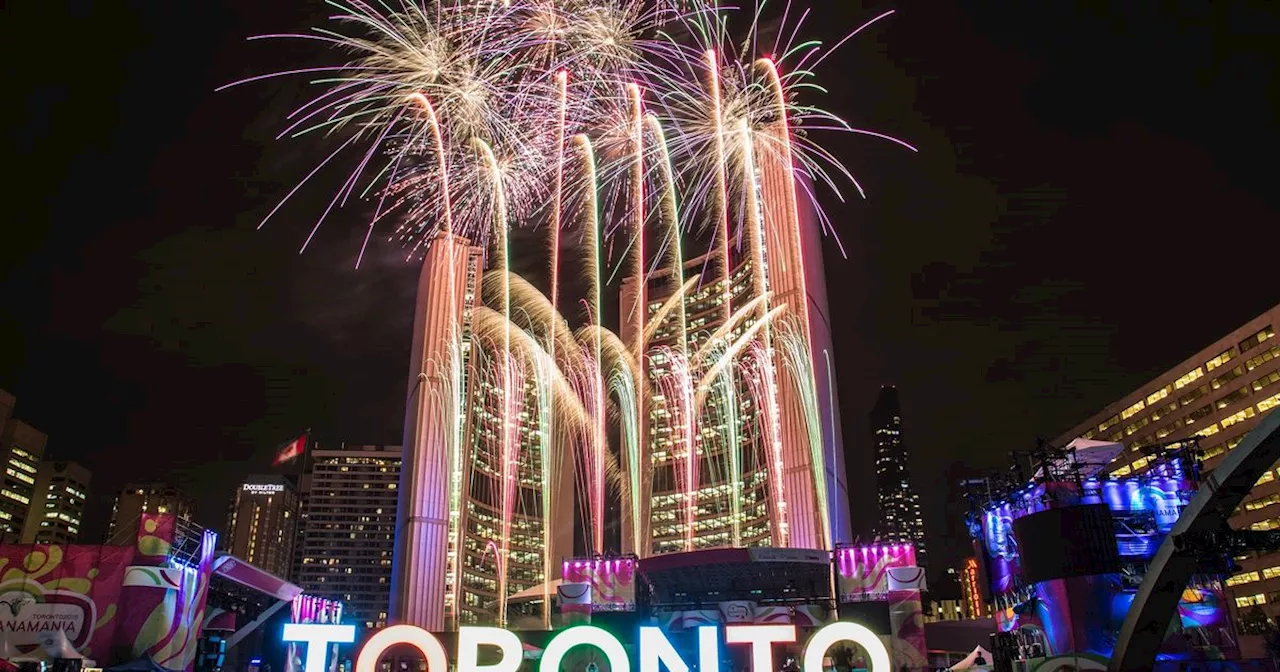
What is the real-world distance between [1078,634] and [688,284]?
68.7 meters

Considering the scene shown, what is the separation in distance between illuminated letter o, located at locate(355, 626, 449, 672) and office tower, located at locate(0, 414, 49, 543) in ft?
496

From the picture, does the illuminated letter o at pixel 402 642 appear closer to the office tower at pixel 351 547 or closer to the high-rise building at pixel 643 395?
the high-rise building at pixel 643 395

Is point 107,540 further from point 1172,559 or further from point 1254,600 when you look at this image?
point 1254,600

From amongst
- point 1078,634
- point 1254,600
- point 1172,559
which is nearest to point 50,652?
point 1172,559

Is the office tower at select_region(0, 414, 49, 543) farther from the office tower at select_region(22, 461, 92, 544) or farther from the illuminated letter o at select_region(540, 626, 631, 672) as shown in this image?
the illuminated letter o at select_region(540, 626, 631, 672)

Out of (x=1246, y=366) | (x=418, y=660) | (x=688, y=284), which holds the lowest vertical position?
(x=418, y=660)

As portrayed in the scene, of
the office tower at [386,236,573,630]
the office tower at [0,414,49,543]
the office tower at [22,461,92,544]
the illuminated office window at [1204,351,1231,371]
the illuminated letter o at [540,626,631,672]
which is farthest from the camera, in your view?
the office tower at [22,461,92,544]

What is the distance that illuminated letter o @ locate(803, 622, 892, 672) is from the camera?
1764 cm

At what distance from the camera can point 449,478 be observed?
61.2m

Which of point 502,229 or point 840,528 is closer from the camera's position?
point 502,229

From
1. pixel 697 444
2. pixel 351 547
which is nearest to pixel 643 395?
pixel 697 444

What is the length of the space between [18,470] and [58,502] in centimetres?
2340

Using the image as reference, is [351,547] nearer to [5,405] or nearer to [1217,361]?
[5,405]

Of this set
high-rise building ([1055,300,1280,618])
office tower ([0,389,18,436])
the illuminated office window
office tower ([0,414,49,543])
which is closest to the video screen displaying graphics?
high-rise building ([1055,300,1280,618])
